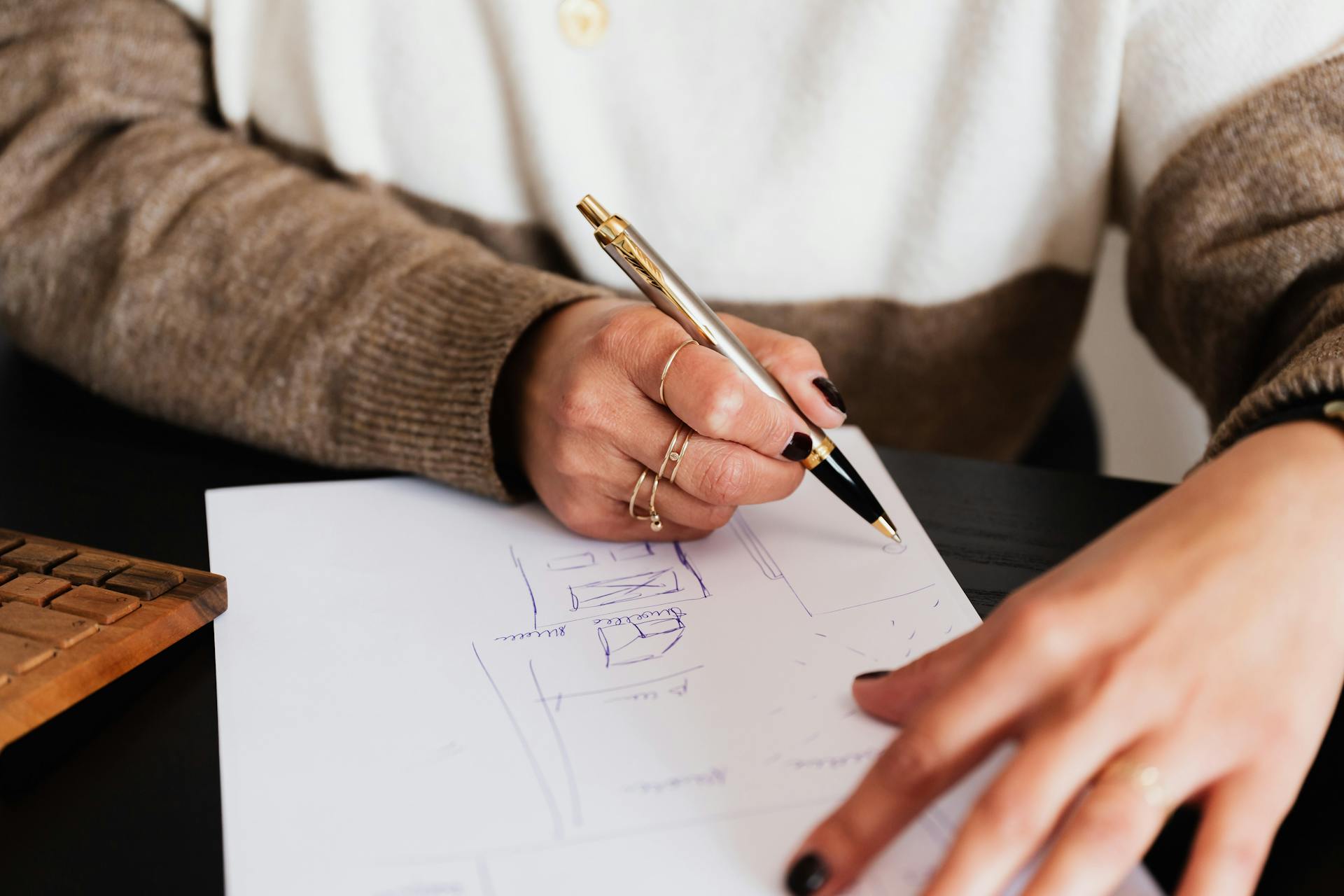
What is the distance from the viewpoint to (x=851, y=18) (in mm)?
688

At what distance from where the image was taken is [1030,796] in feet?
0.93

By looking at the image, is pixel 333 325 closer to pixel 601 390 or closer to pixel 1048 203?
pixel 601 390

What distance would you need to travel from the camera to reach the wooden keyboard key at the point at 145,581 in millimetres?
410

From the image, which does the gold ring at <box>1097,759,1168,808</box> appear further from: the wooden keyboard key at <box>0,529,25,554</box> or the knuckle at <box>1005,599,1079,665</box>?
the wooden keyboard key at <box>0,529,25,554</box>

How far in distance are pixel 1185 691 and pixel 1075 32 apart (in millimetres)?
514

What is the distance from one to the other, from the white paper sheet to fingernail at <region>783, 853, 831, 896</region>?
1cm

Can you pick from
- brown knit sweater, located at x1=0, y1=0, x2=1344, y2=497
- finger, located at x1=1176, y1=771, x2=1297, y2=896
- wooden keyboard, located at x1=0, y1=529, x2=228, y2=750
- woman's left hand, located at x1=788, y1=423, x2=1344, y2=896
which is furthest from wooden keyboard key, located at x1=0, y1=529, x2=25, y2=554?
finger, located at x1=1176, y1=771, x2=1297, y2=896

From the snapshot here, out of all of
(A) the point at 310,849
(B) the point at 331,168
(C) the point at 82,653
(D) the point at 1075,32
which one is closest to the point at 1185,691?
(A) the point at 310,849

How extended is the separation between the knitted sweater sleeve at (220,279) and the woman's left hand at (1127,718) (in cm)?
29

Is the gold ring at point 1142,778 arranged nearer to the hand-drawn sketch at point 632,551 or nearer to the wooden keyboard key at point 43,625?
the hand-drawn sketch at point 632,551

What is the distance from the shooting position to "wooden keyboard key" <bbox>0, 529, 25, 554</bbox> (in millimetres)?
435

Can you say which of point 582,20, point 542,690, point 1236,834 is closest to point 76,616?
point 542,690

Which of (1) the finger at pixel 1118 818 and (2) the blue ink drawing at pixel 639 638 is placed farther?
(2) the blue ink drawing at pixel 639 638

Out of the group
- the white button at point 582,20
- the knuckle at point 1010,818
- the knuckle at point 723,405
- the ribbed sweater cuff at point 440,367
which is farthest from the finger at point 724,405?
the white button at point 582,20
